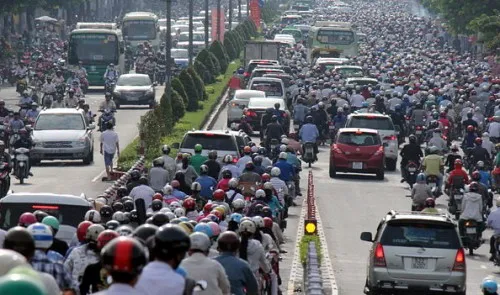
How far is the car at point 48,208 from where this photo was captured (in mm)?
20609

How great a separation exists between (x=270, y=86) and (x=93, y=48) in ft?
45.8

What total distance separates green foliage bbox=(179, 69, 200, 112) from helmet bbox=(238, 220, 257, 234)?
3952 centimetres

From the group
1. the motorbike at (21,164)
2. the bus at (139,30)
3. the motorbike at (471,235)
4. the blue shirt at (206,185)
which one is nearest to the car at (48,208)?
the blue shirt at (206,185)

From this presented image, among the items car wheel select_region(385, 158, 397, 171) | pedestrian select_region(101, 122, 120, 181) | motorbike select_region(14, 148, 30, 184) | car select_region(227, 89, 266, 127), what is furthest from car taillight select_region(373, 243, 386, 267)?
car select_region(227, 89, 266, 127)

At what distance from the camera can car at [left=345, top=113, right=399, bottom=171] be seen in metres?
42.2

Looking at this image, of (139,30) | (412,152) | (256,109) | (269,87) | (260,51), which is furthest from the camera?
(139,30)

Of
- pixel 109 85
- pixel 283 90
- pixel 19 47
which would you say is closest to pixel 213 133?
pixel 283 90

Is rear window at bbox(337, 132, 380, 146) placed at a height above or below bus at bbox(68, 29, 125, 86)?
above

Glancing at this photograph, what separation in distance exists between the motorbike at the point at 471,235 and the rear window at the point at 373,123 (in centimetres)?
1428

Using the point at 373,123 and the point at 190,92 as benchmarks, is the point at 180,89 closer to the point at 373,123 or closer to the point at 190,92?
the point at 190,92

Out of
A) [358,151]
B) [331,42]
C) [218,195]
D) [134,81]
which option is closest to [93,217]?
[218,195]

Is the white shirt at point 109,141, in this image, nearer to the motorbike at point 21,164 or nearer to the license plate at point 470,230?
the motorbike at point 21,164

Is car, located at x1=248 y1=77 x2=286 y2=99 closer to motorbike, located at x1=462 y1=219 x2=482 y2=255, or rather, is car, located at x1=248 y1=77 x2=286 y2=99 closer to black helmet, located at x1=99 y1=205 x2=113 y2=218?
motorbike, located at x1=462 y1=219 x2=482 y2=255

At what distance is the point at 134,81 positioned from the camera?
2313 inches
